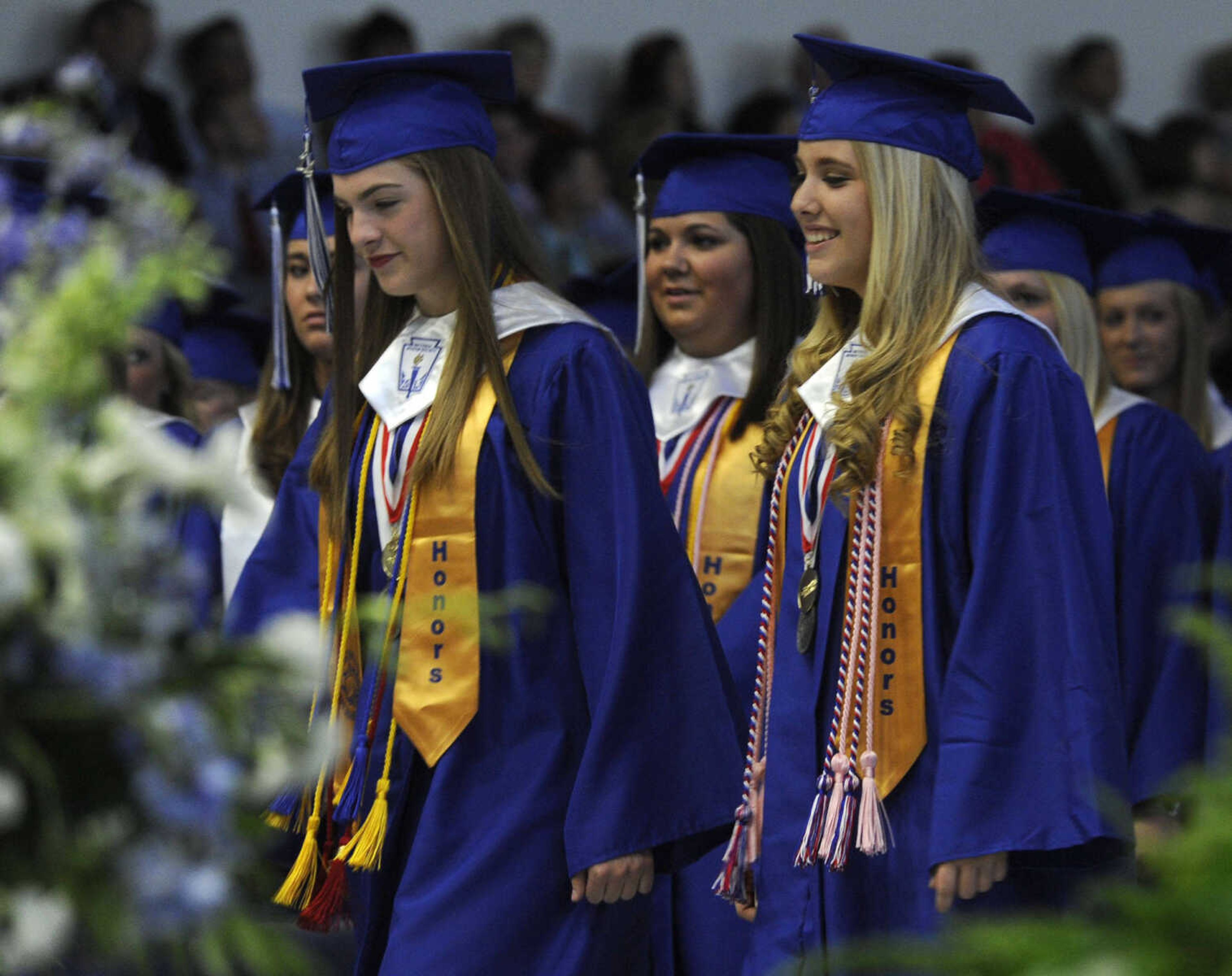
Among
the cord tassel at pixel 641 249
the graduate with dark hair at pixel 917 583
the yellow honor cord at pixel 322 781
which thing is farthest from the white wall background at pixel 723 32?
the graduate with dark hair at pixel 917 583

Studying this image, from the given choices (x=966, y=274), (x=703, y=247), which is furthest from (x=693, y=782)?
(x=703, y=247)

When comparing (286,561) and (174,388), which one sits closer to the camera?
(286,561)

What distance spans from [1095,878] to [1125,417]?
6.76 ft

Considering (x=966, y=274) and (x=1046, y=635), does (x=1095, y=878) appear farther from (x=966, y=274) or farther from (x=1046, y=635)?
(x=966, y=274)

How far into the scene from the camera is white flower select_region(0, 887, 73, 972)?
114 centimetres

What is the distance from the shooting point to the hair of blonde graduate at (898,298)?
2.94 m

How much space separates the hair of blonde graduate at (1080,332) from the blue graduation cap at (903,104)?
5.17ft

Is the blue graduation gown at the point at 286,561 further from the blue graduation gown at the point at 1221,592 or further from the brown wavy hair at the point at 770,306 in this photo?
the blue graduation gown at the point at 1221,592

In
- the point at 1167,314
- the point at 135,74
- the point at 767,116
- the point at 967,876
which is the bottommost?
the point at 967,876

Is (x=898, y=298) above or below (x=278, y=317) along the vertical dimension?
above

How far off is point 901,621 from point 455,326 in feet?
3.09

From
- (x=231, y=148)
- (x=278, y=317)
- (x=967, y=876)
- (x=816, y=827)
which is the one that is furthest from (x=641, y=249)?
(x=231, y=148)

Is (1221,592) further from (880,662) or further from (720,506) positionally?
(880,662)

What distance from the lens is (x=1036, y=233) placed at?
16.0ft
